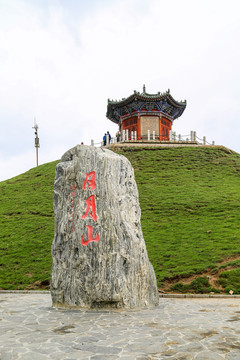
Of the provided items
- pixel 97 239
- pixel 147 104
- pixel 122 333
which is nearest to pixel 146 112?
pixel 147 104

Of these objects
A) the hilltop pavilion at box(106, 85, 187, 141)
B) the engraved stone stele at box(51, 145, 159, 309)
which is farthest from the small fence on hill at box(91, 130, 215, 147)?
the engraved stone stele at box(51, 145, 159, 309)

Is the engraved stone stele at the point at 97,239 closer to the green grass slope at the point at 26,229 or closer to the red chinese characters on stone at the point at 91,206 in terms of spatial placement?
the red chinese characters on stone at the point at 91,206

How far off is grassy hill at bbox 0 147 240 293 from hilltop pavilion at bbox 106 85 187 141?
18.8 feet

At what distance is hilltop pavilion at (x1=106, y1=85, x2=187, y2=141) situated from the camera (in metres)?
40.4

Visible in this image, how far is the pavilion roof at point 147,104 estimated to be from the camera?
4022 centimetres

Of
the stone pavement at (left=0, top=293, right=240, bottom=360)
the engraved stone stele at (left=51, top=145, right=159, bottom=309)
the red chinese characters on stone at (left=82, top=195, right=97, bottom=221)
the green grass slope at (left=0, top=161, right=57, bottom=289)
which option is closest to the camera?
the stone pavement at (left=0, top=293, right=240, bottom=360)

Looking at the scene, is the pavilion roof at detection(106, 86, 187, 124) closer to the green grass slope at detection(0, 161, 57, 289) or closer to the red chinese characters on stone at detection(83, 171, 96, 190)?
the green grass slope at detection(0, 161, 57, 289)

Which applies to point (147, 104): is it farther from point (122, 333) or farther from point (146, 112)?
point (122, 333)

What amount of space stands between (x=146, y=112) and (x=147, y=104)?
3.04ft

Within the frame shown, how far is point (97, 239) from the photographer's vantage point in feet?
31.2

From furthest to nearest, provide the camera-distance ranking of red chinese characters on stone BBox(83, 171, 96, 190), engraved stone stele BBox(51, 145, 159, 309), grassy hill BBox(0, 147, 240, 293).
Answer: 1. grassy hill BBox(0, 147, 240, 293)
2. red chinese characters on stone BBox(83, 171, 96, 190)
3. engraved stone stele BBox(51, 145, 159, 309)

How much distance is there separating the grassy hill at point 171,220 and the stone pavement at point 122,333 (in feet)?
13.4

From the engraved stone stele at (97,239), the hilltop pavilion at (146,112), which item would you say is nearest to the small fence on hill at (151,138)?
the hilltop pavilion at (146,112)

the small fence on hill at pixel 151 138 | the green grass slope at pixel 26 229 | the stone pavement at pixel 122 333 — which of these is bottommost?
the stone pavement at pixel 122 333
